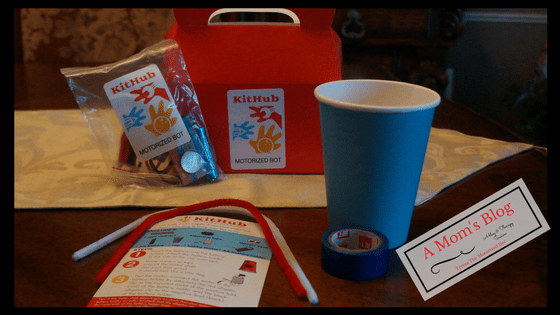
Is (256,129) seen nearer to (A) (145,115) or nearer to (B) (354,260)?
(A) (145,115)

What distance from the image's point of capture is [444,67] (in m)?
2.17

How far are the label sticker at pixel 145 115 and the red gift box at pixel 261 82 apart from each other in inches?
2.8

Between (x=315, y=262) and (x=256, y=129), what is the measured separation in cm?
32

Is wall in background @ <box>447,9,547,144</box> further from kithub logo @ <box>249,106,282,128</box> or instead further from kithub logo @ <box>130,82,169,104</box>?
kithub logo @ <box>130,82,169,104</box>

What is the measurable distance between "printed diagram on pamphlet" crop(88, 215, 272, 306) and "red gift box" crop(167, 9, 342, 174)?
21cm

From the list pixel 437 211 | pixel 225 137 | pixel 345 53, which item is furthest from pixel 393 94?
pixel 345 53

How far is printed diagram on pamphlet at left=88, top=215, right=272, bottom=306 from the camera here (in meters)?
0.37

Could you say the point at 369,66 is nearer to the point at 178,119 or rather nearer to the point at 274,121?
the point at 274,121

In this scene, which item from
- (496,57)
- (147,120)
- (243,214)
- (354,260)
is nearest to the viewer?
(354,260)

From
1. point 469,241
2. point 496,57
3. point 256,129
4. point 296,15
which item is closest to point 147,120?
point 256,129

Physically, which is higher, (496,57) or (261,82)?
→ (261,82)

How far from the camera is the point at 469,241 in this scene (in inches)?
18.1

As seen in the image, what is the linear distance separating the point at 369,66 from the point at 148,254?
125 cm

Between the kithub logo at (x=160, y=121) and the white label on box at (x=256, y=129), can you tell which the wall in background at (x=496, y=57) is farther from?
the kithub logo at (x=160, y=121)
